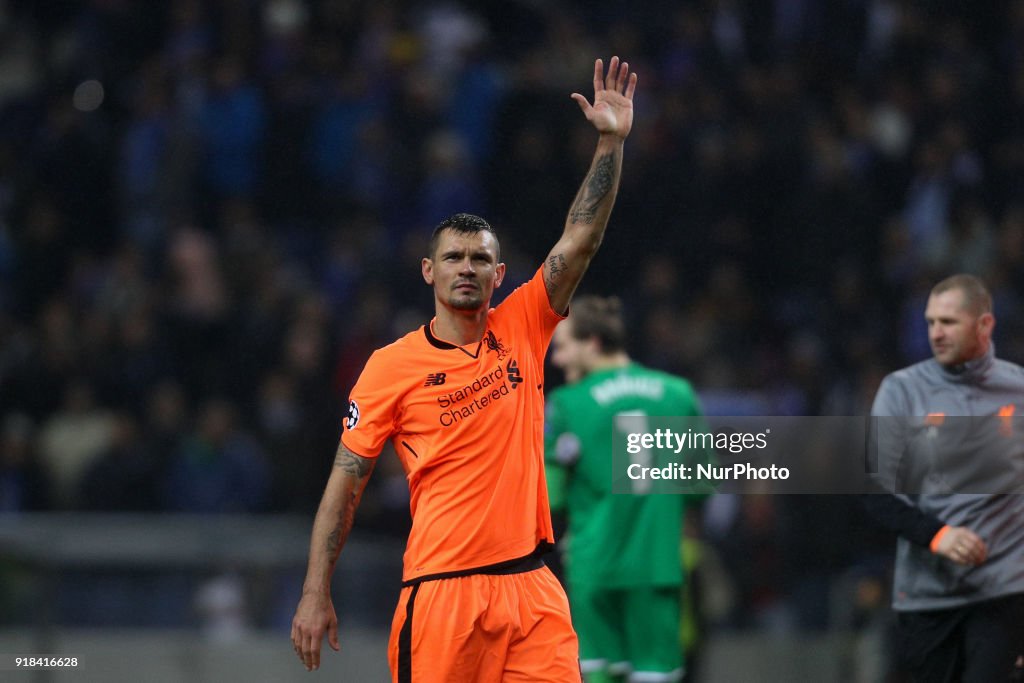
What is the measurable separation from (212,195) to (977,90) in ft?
20.8

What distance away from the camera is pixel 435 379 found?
4949 millimetres

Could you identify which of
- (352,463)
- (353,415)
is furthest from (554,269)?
(352,463)

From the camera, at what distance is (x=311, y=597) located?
478 centimetres

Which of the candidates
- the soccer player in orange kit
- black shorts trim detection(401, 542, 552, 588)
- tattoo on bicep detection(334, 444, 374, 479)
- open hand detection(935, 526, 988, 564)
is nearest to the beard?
the soccer player in orange kit

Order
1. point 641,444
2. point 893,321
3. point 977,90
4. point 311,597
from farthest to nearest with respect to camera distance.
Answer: point 977,90, point 893,321, point 641,444, point 311,597

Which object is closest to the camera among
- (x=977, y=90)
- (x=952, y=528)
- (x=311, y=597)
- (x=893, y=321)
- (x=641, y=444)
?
(x=311, y=597)

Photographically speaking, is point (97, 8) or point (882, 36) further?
point (97, 8)

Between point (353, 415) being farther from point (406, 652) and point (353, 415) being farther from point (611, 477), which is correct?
point (611, 477)

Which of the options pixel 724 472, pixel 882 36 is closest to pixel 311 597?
pixel 724 472

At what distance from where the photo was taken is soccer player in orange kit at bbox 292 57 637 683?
15.7ft

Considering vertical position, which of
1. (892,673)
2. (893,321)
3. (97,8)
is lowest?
(892,673)

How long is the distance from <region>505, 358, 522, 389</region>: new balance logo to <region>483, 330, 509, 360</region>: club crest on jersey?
0.12 feet

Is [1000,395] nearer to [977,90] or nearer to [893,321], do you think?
[893,321]
